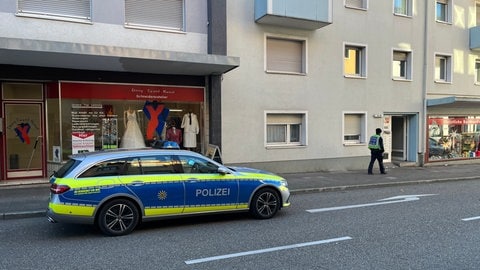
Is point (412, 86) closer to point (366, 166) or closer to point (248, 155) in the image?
point (366, 166)

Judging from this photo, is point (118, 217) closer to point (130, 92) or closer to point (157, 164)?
point (157, 164)

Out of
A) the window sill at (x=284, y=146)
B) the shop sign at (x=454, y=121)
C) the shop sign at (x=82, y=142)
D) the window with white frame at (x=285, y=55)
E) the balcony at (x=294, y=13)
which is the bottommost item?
the window sill at (x=284, y=146)

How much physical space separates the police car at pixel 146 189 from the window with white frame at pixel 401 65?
1212cm

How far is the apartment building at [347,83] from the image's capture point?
13.8 meters

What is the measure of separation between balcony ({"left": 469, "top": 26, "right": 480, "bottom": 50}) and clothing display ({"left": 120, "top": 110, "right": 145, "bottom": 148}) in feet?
54.4

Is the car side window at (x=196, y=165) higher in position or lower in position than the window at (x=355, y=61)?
lower

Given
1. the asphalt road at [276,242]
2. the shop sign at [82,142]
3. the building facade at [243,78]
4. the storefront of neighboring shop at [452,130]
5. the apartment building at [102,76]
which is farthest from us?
the storefront of neighboring shop at [452,130]

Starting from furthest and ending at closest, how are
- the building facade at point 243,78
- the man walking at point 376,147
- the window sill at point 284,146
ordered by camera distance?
1. the man walking at point 376,147
2. the window sill at point 284,146
3. the building facade at point 243,78

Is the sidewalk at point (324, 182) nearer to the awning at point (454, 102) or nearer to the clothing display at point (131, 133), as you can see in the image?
the clothing display at point (131, 133)

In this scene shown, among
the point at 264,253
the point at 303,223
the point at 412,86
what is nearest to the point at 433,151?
the point at 412,86

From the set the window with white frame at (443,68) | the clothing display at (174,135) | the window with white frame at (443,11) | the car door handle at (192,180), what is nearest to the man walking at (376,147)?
the window with white frame at (443,68)

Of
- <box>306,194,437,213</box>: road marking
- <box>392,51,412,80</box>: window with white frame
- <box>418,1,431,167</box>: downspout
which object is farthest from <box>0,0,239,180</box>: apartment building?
<box>418,1,431,167</box>: downspout

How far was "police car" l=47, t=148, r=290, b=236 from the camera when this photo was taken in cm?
638

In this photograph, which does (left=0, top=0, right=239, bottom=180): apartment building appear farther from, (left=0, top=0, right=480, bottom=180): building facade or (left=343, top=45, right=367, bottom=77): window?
(left=343, top=45, right=367, bottom=77): window
